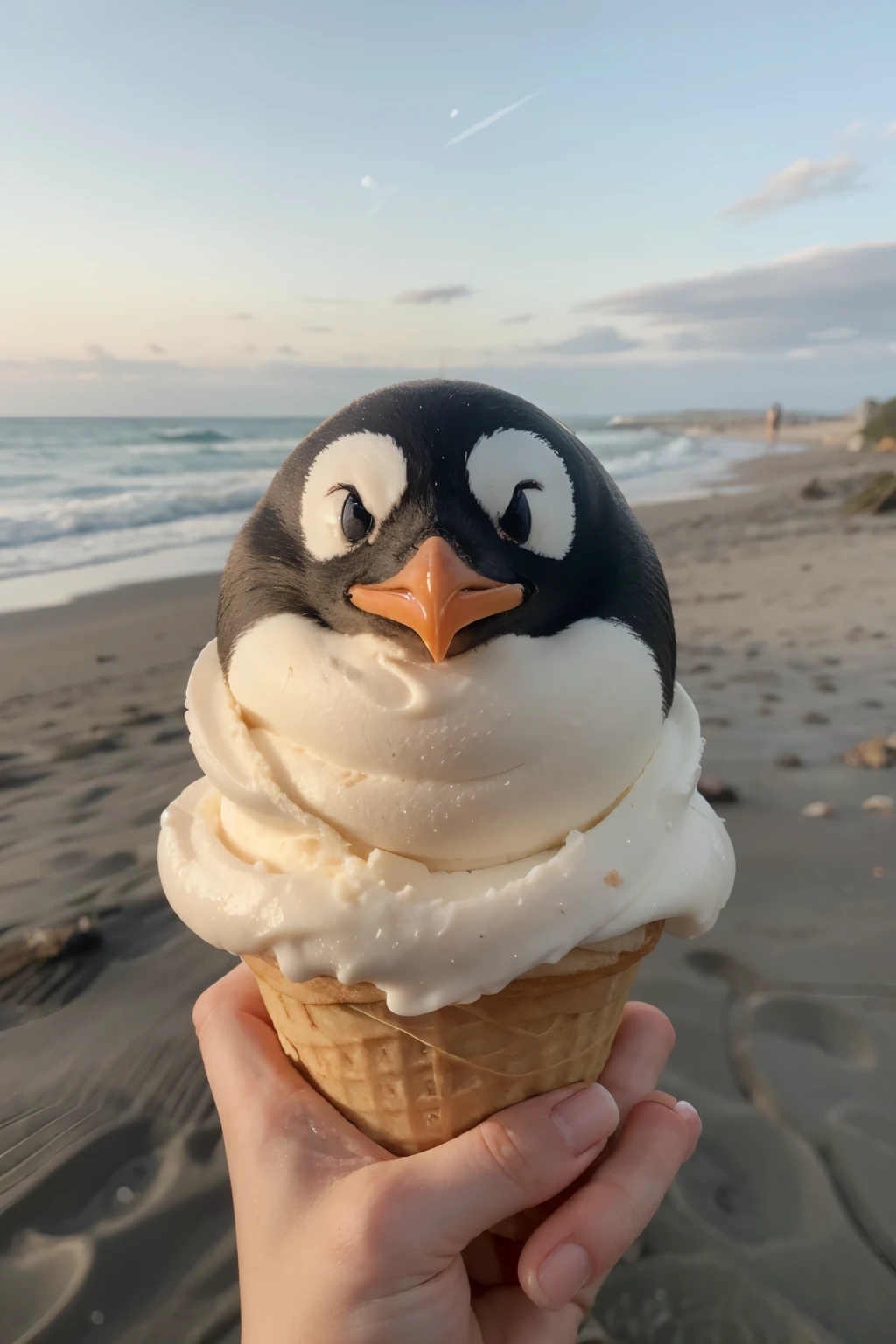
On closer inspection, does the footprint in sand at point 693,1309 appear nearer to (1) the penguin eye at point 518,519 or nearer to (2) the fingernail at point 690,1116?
(2) the fingernail at point 690,1116

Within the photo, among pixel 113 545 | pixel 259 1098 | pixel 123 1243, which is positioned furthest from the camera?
pixel 113 545

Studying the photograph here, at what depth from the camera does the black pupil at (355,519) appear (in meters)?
1.22

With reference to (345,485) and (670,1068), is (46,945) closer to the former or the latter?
(670,1068)

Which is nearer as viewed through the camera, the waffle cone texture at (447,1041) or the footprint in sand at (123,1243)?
the waffle cone texture at (447,1041)

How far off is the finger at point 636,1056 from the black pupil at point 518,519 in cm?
116

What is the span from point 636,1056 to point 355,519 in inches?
50.3

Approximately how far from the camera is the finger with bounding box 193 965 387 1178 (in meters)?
1.38

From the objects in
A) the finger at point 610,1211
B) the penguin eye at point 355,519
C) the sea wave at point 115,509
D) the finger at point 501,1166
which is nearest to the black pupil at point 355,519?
the penguin eye at point 355,519

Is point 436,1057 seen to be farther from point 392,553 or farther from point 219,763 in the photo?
point 392,553

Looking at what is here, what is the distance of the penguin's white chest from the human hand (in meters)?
0.49

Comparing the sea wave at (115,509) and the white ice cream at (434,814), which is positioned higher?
the white ice cream at (434,814)

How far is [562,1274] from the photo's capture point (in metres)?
1.34

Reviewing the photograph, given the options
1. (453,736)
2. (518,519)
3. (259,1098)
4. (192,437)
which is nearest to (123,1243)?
(259,1098)

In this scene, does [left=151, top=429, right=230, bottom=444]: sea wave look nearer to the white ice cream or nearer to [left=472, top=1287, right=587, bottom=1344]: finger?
the white ice cream
